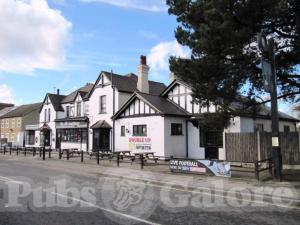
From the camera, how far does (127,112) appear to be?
27609mm

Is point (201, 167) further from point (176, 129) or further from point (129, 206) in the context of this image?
point (176, 129)

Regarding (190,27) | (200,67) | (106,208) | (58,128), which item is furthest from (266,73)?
(58,128)

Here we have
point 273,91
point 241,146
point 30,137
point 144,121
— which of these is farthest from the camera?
point 30,137

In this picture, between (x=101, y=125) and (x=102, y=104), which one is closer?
(x=101, y=125)

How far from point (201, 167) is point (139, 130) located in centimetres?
1116

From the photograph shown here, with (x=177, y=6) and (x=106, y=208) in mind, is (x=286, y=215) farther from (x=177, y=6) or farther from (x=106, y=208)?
(x=177, y=6)

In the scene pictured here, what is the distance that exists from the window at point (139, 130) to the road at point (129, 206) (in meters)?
13.3

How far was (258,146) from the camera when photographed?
1881 cm

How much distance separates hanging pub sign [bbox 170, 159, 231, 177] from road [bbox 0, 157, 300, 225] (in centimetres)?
330

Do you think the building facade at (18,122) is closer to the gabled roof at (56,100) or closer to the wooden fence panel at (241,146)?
the gabled roof at (56,100)

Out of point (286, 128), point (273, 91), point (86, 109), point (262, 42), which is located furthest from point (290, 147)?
point (86, 109)

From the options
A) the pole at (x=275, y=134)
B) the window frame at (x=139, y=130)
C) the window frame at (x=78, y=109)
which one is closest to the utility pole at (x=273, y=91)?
the pole at (x=275, y=134)

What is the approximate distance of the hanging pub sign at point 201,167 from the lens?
14.9 m

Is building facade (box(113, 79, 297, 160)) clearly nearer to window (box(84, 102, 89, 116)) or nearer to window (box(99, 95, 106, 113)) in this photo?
window (box(99, 95, 106, 113))
